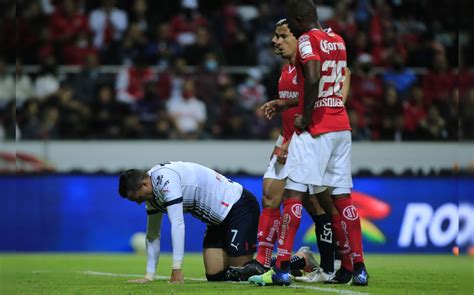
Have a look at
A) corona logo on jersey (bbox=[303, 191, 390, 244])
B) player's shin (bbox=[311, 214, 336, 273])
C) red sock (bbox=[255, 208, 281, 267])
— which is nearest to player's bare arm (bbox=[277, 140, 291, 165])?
red sock (bbox=[255, 208, 281, 267])

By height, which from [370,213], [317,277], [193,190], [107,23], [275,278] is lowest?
[370,213]

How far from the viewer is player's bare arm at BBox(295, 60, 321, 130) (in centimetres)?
770

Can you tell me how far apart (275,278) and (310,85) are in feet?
5.54

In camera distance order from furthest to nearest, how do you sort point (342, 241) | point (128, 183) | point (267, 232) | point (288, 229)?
point (267, 232) → point (342, 241) → point (128, 183) → point (288, 229)

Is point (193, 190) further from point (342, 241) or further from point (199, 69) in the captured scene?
point (199, 69)

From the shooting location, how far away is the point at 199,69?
60.3 ft

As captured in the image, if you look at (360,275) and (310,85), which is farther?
(360,275)

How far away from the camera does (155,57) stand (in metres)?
19.1

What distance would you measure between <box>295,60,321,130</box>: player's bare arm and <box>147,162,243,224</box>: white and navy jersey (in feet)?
4.63

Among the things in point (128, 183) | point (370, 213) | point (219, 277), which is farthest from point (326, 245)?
point (370, 213)

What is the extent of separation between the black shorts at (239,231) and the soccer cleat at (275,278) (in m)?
1.28

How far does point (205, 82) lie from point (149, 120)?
134 centimetres

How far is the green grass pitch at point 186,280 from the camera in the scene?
7.53m

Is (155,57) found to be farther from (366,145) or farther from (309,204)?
(309,204)
